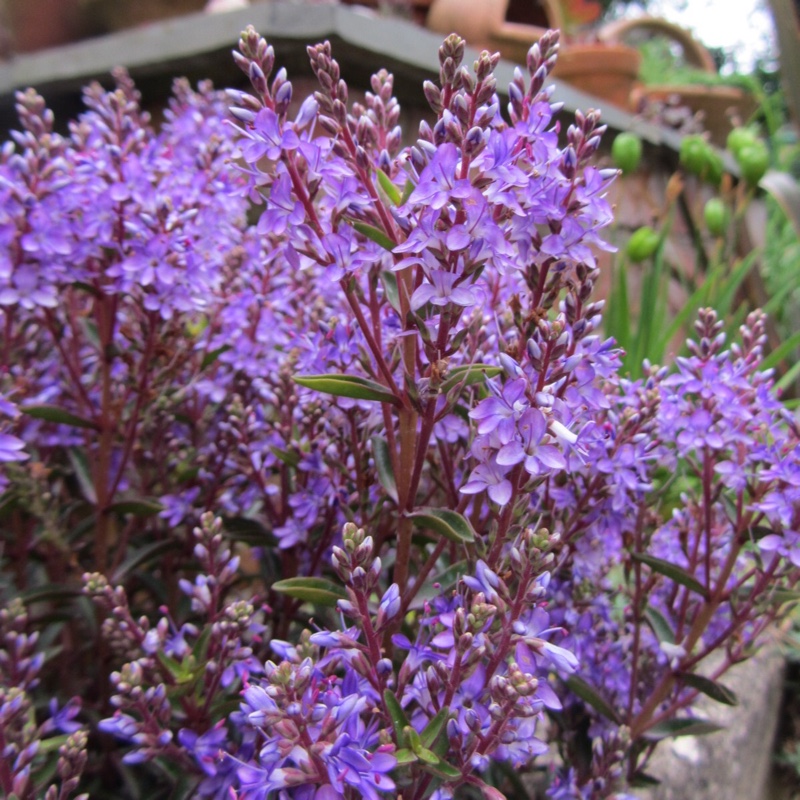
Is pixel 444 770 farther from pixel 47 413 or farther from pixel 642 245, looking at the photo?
pixel 642 245

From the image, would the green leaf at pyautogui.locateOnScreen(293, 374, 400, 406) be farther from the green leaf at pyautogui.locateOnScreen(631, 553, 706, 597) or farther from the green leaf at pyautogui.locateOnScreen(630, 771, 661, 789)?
the green leaf at pyautogui.locateOnScreen(630, 771, 661, 789)

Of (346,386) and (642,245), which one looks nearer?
(346,386)

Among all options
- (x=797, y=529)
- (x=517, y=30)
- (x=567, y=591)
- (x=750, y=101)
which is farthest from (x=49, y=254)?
(x=750, y=101)

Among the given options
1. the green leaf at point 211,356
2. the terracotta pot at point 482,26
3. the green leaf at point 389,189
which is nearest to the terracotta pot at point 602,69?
the terracotta pot at point 482,26

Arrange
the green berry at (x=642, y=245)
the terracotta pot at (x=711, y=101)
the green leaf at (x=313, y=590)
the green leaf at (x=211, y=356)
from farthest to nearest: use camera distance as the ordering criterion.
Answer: the terracotta pot at (x=711, y=101)
the green berry at (x=642, y=245)
the green leaf at (x=211, y=356)
the green leaf at (x=313, y=590)

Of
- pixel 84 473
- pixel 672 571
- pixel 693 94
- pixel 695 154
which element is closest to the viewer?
pixel 672 571

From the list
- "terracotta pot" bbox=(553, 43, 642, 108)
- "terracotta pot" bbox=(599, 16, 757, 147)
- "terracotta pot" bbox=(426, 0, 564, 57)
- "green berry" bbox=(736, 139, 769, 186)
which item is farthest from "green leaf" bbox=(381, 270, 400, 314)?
"terracotta pot" bbox=(599, 16, 757, 147)

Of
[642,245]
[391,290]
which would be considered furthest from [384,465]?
[642,245]

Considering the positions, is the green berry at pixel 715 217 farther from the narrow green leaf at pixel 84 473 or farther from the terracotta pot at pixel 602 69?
the narrow green leaf at pixel 84 473
